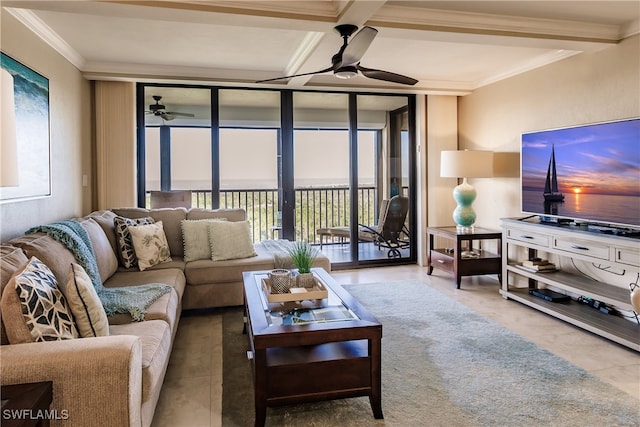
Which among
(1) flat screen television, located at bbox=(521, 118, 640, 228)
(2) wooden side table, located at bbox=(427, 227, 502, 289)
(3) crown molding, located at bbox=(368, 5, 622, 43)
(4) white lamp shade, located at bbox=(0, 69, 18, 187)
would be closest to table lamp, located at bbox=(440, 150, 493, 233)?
(2) wooden side table, located at bbox=(427, 227, 502, 289)

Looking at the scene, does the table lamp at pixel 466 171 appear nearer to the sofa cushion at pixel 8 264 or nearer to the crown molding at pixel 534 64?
the crown molding at pixel 534 64

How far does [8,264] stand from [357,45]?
91.5 inches

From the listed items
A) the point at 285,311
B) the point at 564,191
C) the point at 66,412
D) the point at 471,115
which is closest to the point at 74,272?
the point at 66,412

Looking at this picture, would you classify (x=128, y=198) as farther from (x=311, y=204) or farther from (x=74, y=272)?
(x=74, y=272)

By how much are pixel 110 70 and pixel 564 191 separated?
15.0 feet

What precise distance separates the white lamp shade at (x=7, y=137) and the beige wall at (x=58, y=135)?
1.48 metres

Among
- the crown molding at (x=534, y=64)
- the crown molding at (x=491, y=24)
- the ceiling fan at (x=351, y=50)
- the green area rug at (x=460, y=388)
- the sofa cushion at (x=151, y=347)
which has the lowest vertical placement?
the green area rug at (x=460, y=388)

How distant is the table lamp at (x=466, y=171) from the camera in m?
4.57

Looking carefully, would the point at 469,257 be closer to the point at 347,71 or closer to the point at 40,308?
the point at 347,71

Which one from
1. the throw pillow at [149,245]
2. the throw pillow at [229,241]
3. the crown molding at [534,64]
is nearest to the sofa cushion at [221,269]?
the throw pillow at [229,241]

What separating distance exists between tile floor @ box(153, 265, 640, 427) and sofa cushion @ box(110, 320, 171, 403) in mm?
226

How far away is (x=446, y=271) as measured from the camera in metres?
4.75

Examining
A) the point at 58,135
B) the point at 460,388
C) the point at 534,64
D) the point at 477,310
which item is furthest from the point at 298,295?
the point at 534,64

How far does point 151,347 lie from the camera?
6.31 feet
